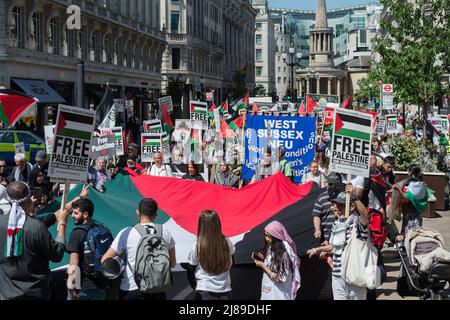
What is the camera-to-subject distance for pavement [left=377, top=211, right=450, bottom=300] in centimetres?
1048

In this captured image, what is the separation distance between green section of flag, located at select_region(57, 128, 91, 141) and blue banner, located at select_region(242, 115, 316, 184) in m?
7.33

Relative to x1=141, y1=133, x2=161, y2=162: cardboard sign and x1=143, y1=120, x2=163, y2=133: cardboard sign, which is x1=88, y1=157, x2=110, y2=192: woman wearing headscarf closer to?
x1=141, y1=133, x2=161, y2=162: cardboard sign

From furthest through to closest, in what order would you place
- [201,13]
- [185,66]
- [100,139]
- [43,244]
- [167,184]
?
[201,13] → [185,66] → [100,139] → [167,184] → [43,244]

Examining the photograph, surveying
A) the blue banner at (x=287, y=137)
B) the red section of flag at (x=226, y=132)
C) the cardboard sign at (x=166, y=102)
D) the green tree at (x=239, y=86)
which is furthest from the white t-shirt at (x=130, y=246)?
the green tree at (x=239, y=86)

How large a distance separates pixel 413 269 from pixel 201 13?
8163cm

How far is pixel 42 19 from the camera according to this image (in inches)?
1583

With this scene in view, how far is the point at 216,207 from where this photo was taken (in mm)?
10852

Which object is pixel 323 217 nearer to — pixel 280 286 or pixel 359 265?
pixel 359 265

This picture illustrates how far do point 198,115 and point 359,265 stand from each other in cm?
1576

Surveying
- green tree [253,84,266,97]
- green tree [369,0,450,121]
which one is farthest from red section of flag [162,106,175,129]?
green tree [253,84,266,97]

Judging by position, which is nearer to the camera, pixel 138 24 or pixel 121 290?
pixel 121 290

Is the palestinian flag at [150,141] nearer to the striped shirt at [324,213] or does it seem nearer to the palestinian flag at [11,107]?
the palestinian flag at [11,107]
